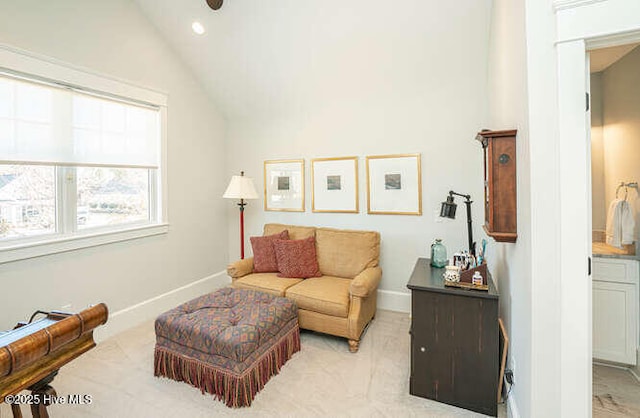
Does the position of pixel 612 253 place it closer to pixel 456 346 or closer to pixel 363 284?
pixel 456 346

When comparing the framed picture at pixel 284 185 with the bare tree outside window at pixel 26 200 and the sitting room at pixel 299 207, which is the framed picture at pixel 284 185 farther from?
the bare tree outside window at pixel 26 200

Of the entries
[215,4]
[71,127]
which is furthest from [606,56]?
[71,127]

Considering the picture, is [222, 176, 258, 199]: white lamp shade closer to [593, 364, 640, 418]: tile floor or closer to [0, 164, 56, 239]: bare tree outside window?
[0, 164, 56, 239]: bare tree outside window

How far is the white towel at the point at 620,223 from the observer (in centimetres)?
219

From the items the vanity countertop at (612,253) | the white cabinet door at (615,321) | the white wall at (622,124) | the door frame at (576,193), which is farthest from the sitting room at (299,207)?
the white wall at (622,124)

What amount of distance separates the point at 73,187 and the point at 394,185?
124 inches

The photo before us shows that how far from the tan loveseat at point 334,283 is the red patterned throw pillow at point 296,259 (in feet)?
0.27

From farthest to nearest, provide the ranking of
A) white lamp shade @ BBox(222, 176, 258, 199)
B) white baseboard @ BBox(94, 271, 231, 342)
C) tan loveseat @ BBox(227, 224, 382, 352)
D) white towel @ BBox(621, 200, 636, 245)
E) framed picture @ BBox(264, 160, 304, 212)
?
framed picture @ BBox(264, 160, 304, 212)
white lamp shade @ BBox(222, 176, 258, 199)
white baseboard @ BBox(94, 271, 231, 342)
tan loveseat @ BBox(227, 224, 382, 352)
white towel @ BBox(621, 200, 636, 245)

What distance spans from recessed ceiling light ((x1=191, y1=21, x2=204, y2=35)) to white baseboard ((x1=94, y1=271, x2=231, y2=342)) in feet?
9.58

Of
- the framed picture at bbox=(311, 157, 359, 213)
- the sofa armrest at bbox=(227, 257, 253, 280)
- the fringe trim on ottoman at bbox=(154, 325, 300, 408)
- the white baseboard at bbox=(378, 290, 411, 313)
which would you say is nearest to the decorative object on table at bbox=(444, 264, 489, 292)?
the fringe trim on ottoman at bbox=(154, 325, 300, 408)

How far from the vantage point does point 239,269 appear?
10.7ft

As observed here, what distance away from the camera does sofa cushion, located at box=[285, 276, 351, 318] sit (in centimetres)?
265

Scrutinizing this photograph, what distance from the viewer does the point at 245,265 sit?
132 inches

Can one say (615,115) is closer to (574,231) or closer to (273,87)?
(574,231)
